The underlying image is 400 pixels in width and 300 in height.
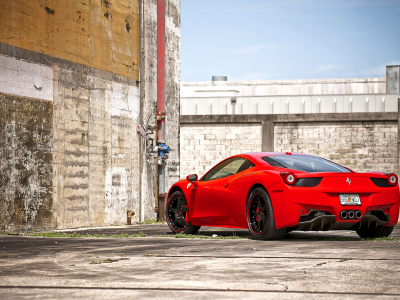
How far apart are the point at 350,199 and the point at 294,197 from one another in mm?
752

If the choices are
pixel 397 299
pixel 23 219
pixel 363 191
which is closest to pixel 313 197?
pixel 363 191

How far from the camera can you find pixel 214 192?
8648 millimetres

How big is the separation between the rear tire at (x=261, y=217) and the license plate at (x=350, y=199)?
0.81 meters

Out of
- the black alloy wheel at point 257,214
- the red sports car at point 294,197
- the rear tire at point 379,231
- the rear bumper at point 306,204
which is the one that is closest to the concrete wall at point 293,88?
the red sports car at point 294,197

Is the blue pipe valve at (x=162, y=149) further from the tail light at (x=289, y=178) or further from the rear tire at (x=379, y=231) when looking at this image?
the tail light at (x=289, y=178)

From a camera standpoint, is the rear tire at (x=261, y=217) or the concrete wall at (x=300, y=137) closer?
the rear tire at (x=261, y=217)

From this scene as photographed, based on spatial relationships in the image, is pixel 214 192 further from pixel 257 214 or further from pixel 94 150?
pixel 94 150

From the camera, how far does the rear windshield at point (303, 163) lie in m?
7.87

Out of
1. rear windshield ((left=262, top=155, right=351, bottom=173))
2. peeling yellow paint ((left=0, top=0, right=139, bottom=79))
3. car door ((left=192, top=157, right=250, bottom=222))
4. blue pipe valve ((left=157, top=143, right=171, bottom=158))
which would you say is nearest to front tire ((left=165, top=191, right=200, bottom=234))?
car door ((left=192, top=157, right=250, bottom=222))

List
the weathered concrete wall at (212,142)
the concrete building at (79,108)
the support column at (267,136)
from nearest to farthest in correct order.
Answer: the concrete building at (79,108) → the support column at (267,136) → the weathered concrete wall at (212,142)

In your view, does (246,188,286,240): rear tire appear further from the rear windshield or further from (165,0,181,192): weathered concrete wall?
(165,0,181,192): weathered concrete wall

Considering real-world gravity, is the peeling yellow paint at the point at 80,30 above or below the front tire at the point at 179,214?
above

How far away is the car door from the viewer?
334 inches

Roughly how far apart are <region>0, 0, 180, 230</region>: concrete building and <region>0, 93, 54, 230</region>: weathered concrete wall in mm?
19
